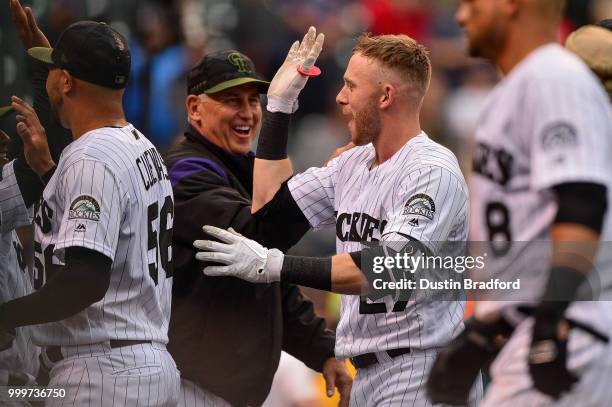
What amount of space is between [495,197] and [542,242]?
0.52ft

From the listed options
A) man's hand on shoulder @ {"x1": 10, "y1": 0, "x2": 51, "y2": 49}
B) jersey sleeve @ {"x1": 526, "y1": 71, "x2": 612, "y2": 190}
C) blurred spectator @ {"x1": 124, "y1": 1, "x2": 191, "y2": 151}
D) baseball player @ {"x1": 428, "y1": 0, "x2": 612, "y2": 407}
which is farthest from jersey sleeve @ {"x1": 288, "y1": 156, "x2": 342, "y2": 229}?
blurred spectator @ {"x1": 124, "y1": 1, "x2": 191, "y2": 151}

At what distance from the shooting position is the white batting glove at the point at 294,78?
14.0 feet

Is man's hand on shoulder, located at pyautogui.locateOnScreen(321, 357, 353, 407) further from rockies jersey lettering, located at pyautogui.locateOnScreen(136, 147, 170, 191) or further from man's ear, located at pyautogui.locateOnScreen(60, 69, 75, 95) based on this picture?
man's ear, located at pyautogui.locateOnScreen(60, 69, 75, 95)

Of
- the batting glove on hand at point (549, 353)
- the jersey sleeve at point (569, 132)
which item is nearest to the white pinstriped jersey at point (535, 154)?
the jersey sleeve at point (569, 132)

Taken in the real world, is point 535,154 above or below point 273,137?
→ above

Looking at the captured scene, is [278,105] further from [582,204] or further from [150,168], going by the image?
[582,204]

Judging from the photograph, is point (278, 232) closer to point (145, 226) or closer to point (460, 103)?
point (145, 226)

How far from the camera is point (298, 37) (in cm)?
845

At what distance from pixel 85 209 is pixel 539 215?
150 cm

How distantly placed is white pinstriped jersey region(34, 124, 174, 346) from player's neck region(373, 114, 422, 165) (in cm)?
86

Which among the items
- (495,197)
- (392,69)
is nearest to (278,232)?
(392,69)

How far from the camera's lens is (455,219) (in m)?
3.88

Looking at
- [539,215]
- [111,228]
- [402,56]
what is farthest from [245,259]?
[539,215]

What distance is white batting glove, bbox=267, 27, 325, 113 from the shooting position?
4277 mm
